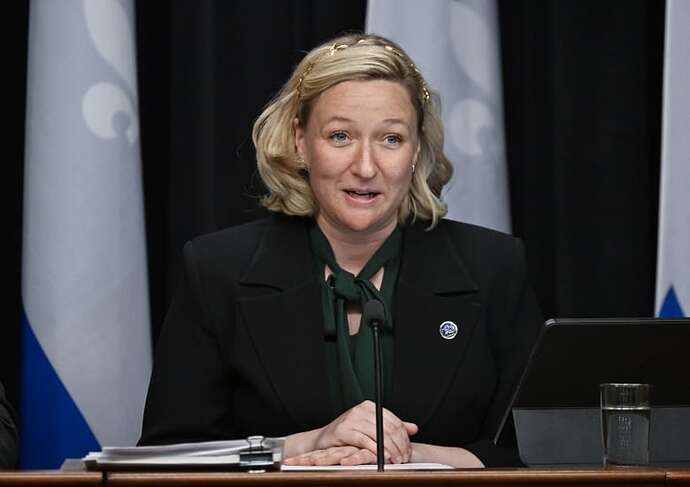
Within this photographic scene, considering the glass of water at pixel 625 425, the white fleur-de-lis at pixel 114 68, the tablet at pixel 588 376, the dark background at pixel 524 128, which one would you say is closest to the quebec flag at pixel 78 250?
the white fleur-de-lis at pixel 114 68

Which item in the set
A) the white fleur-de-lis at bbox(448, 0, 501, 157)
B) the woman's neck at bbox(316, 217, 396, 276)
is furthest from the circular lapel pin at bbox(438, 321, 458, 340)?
the white fleur-de-lis at bbox(448, 0, 501, 157)

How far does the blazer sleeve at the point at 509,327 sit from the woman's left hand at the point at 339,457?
1.33ft

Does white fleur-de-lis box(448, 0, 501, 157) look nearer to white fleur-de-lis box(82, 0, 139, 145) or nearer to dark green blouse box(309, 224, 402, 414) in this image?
dark green blouse box(309, 224, 402, 414)

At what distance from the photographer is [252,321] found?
97.6 inches

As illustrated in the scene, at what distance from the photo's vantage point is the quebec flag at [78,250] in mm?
2789

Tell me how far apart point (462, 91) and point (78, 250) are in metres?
1.02

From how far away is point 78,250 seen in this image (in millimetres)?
2791

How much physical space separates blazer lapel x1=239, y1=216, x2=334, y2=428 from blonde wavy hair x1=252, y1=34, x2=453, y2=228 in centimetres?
10

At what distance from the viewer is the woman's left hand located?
81.4 inches

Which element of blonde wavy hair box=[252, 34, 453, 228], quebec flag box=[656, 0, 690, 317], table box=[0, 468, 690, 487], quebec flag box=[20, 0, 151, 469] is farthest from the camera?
quebec flag box=[656, 0, 690, 317]

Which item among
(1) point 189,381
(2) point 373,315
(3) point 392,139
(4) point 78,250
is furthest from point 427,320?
(4) point 78,250

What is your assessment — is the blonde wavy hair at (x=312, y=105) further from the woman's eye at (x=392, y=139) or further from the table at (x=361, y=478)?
the table at (x=361, y=478)

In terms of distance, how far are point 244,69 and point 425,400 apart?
112 centimetres

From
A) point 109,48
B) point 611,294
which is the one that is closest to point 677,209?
point 611,294
